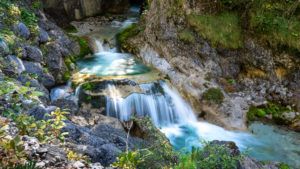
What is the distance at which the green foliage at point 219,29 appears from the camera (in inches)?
352

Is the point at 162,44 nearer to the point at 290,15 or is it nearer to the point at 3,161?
the point at 290,15

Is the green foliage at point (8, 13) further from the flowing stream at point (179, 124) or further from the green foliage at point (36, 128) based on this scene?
the green foliage at point (36, 128)

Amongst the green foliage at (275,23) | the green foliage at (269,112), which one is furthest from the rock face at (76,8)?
the green foliage at (269,112)

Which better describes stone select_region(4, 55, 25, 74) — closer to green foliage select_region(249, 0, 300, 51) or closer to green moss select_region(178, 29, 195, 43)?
green moss select_region(178, 29, 195, 43)

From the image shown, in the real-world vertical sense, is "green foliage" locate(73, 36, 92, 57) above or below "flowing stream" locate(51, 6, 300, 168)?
above

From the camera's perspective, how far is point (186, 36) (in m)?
9.16

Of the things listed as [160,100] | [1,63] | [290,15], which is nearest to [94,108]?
Answer: [160,100]

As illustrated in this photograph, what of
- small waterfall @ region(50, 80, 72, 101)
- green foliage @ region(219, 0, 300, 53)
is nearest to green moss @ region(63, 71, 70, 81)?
small waterfall @ region(50, 80, 72, 101)

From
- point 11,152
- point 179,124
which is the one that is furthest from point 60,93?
point 11,152

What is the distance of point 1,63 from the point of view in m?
4.06

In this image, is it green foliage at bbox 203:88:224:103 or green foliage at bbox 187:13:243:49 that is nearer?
green foliage at bbox 203:88:224:103

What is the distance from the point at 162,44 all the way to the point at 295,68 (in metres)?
5.89

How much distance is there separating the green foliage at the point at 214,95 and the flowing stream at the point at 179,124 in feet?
2.87

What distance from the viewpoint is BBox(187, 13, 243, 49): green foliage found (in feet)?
29.3
